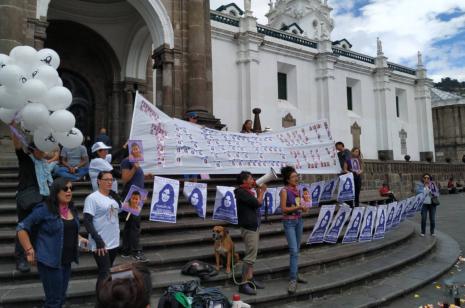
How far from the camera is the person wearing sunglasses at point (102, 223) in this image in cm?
416

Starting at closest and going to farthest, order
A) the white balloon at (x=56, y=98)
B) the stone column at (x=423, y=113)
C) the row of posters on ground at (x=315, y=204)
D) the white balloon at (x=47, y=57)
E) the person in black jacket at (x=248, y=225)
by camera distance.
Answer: the white balloon at (x=56, y=98) < the white balloon at (x=47, y=57) < the person in black jacket at (x=248, y=225) < the row of posters on ground at (x=315, y=204) < the stone column at (x=423, y=113)

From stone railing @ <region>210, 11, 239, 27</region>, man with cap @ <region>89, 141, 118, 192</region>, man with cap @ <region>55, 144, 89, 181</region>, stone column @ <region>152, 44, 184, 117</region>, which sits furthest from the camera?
stone railing @ <region>210, 11, 239, 27</region>

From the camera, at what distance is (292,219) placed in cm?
568

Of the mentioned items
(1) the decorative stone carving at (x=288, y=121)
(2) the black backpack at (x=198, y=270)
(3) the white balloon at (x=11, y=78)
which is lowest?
(2) the black backpack at (x=198, y=270)

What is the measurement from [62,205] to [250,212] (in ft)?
8.23

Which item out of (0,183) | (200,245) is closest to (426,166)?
(200,245)

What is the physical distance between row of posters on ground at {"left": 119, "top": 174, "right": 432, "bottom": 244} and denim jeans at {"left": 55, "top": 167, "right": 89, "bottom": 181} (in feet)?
5.60

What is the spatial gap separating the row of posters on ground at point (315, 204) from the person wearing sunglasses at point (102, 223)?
1.12 meters

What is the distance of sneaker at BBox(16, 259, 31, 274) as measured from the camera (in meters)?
4.96

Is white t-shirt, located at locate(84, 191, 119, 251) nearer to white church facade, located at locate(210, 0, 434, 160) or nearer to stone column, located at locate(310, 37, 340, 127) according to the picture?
white church facade, located at locate(210, 0, 434, 160)

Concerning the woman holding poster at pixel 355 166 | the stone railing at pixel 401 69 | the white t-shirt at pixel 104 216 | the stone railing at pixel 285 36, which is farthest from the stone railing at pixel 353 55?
the white t-shirt at pixel 104 216

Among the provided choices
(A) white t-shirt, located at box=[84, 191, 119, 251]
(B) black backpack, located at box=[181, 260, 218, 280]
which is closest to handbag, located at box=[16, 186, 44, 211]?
(A) white t-shirt, located at box=[84, 191, 119, 251]

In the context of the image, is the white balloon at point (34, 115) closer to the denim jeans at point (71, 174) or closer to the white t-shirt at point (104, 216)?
the white t-shirt at point (104, 216)

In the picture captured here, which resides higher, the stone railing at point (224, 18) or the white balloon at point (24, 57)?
the stone railing at point (224, 18)
